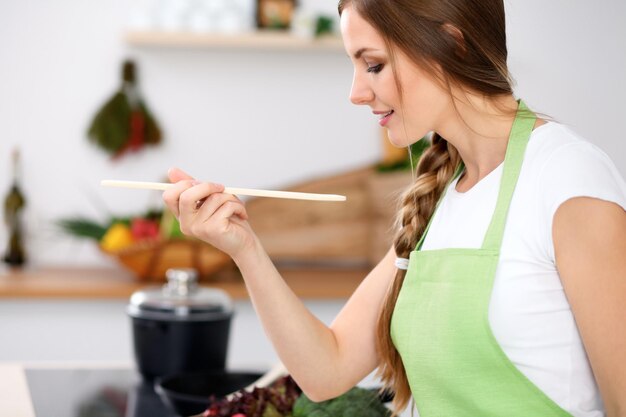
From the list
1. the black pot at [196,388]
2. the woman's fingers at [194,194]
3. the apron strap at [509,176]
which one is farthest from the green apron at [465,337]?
the black pot at [196,388]

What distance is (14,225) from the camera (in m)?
3.66

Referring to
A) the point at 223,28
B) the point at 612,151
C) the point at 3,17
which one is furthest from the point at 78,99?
the point at 612,151

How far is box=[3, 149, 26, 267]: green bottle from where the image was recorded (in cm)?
364

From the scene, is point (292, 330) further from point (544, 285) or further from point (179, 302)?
point (179, 302)

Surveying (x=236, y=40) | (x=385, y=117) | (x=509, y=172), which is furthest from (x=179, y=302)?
(x=236, y=40)

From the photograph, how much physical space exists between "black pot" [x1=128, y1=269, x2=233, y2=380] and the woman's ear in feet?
3.05

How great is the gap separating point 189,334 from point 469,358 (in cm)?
85

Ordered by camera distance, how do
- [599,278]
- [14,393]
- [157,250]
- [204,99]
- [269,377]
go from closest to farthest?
[599,278], [14,393], [269,377], [157,250], [204,99]

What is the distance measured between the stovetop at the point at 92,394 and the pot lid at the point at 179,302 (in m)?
0.15

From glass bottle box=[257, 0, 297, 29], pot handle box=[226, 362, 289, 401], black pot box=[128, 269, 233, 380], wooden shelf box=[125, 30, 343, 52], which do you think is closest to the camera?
pot handle box=[226, 362, 289, 401]

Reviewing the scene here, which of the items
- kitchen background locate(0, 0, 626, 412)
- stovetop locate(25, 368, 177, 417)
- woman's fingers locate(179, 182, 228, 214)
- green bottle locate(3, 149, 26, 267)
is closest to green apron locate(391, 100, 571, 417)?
woman's fingers locate(179, 182, 228, 214)

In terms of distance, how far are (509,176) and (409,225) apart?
0.28 metres

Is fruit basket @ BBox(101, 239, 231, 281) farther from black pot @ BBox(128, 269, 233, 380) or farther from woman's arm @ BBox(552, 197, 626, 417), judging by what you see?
woman's arm @ BBox(552, 197, 626, 417)

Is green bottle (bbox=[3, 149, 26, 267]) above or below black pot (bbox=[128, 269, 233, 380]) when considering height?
below
